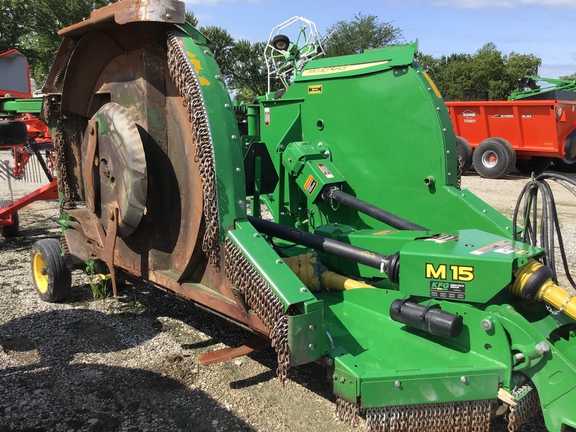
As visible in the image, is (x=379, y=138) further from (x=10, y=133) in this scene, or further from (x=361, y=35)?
(x=361, y=35)

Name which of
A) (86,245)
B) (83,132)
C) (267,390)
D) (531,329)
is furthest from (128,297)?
(531,329)

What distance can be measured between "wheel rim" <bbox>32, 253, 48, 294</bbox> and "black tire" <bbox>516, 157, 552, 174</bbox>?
11.5 m

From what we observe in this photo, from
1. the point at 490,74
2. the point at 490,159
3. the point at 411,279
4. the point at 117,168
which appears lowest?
the point at 411,279

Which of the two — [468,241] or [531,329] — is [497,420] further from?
[468,241]

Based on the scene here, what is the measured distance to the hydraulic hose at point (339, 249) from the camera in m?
2.62

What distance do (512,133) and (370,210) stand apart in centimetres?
934

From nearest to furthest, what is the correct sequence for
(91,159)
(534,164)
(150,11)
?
1. (150,11)
2. (91,159)
3. (534,164)

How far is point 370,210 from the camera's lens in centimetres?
356

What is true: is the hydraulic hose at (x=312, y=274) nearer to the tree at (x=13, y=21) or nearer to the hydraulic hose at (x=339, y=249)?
the hydraulic hose at (x=339, y=249)

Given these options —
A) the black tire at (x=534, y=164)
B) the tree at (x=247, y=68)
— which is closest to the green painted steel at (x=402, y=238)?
the black tire at (x=534, y=164)

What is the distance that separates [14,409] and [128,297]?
168 centimetres

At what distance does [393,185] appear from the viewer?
3.78 m

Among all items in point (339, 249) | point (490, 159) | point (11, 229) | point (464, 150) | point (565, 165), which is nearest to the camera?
point (339, 249)

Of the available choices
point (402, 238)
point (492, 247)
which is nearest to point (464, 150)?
point (402, 238)
